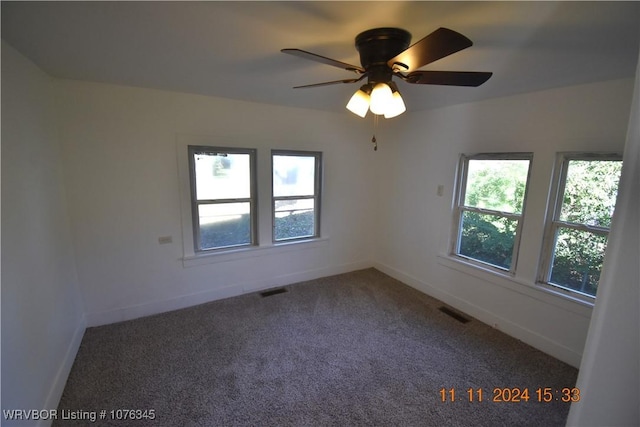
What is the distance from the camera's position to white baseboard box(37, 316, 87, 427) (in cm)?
180

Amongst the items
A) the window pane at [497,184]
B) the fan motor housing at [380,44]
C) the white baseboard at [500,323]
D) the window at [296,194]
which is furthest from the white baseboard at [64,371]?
the window pane at [497,184]

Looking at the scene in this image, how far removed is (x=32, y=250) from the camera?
180 centimetres

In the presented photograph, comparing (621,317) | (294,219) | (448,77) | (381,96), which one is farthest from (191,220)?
(621,317)

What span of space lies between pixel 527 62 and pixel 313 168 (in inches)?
97.3

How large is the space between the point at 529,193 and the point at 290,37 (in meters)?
2.46

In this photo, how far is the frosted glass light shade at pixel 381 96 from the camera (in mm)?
1515

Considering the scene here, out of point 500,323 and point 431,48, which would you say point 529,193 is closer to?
point 500,323

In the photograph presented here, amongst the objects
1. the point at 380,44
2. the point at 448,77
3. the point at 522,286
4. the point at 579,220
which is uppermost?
the point at 380,44

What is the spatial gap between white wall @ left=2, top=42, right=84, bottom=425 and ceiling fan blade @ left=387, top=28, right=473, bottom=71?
222 cm

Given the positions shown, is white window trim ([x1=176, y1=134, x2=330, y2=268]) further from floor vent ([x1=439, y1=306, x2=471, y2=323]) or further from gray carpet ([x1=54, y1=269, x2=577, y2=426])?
floor vent ([x1=439, y1=306, x2=471, y2=323])

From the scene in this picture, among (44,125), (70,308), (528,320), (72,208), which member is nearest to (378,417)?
(528,320)

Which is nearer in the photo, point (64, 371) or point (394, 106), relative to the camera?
point (394, 106)

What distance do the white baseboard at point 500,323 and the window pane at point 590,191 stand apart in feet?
3.61

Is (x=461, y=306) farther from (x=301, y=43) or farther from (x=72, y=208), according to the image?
(x=72, y=208)
